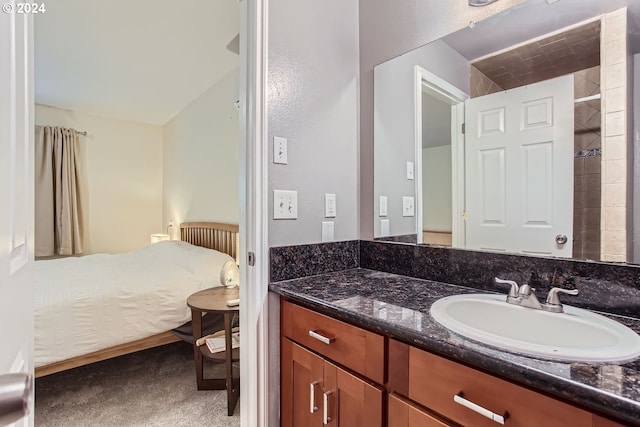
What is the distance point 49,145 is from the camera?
4.02m

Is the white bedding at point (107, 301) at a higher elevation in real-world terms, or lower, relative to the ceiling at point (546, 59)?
lower

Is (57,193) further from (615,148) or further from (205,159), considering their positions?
(615,148)

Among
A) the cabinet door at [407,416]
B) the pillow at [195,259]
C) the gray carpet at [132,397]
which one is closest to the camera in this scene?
the cabinet door at [407,416]

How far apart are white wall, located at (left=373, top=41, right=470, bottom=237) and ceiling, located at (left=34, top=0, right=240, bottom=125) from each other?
4.22 feet

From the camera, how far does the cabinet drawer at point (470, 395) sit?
0.56 m

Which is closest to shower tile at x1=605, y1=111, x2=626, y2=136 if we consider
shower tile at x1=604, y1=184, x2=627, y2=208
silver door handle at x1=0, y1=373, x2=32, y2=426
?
shower tile at x1=604, y1=184, x2=627, y2=208

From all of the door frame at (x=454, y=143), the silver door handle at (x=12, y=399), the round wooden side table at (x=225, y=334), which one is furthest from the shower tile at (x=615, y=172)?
the round wooden side table at (x=225, y=334)

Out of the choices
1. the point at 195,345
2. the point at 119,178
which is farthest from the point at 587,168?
the point at 119,178

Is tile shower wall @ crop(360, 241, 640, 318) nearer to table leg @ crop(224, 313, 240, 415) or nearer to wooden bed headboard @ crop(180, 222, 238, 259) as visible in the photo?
table leg @ crop(224, 313, 240, 415)

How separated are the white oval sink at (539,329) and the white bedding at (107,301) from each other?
1851 millimetres

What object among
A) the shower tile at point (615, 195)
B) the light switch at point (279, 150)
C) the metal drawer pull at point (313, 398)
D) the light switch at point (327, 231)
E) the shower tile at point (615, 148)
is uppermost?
the light switch at point (279, 150)

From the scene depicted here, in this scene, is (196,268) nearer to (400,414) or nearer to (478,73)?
(400,414)

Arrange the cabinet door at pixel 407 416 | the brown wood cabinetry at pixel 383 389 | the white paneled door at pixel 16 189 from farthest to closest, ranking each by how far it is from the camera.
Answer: the cabinet door at pixel 407 416 < the brown wood cabinetry at pixel 383 389 < the white paneled door at pixel 16 189

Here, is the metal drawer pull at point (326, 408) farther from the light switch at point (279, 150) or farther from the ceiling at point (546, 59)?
the ceiling at point (546, 59)
